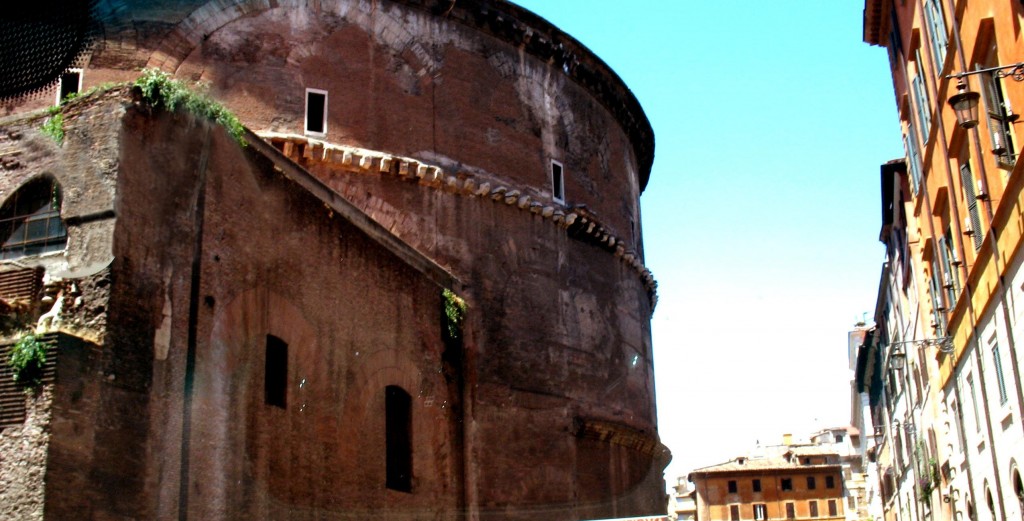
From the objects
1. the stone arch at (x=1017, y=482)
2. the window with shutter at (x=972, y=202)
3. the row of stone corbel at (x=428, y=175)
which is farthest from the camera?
the row of stone corbel at (x=428, y=175)

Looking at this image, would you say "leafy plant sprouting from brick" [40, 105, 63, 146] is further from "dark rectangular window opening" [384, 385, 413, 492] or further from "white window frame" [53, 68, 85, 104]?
"white window frame" [53, 68, 85, 104]

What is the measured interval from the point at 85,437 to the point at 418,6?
8619mm

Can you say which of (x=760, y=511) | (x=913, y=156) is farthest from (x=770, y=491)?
(x=913, y=156)

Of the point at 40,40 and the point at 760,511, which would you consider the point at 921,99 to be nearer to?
the point at 40,40

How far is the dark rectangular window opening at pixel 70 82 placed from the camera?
39.4 feet

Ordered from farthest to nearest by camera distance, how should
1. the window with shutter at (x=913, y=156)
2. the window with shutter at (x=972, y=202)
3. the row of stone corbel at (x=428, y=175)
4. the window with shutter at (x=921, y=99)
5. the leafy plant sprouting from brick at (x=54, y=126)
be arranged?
the window with shutter at (x=913, y=156), the row of stone corbel at (x=428, y=175), the window with shutter at (x=921, y=99), the window with shutter at (x=972, y=202), the leafy plant sprouting from brick at (x=54, y=126)

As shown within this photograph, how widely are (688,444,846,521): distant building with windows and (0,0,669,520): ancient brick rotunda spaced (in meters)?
27.6

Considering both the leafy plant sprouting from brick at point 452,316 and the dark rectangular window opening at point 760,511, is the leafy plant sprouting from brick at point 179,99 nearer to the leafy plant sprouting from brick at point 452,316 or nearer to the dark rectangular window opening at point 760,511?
the leafy plant sprouting from brick at point 452,316

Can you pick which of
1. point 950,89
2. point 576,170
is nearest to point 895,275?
point 576,170

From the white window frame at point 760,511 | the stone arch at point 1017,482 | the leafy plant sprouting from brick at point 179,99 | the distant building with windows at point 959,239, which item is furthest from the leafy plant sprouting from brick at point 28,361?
the white window frame at point 760,511

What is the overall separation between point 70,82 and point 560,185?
6260 mm

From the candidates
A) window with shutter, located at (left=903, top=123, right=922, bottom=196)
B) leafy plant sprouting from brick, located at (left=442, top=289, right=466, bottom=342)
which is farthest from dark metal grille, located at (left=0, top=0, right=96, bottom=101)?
window with shutter, located at (left=903, top=123, right=922, bottom=196)

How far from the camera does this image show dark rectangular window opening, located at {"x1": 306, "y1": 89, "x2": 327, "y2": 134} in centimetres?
1296

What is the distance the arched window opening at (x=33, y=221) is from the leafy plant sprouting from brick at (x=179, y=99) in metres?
0.86
